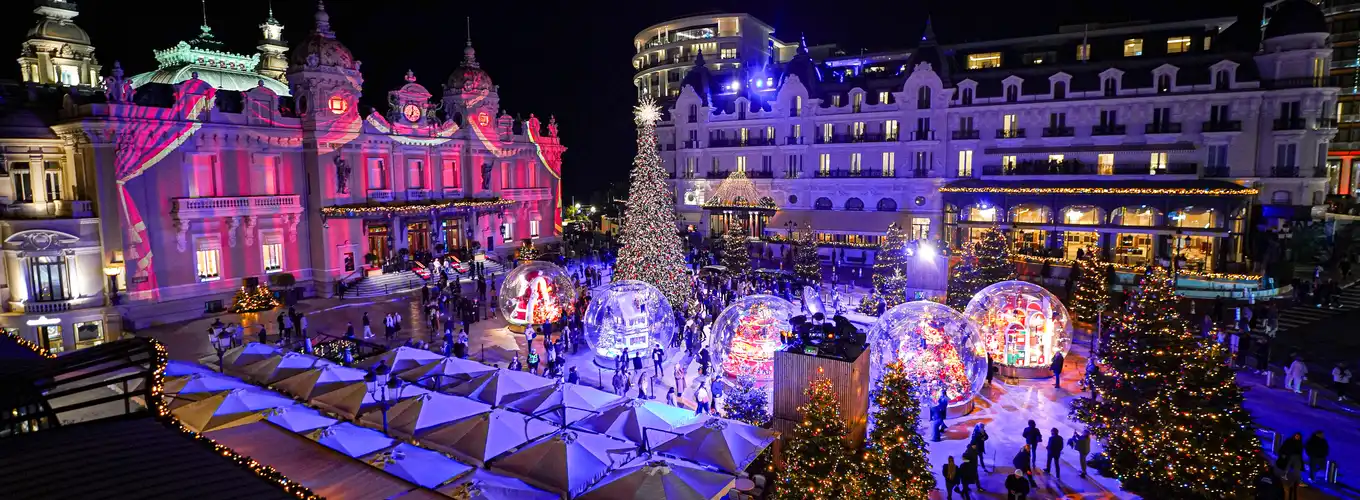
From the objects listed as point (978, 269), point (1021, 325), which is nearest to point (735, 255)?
point (978, 269)

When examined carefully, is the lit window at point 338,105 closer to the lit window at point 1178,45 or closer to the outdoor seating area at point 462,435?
the outdoor seating area at point 462,435

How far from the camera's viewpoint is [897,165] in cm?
4222

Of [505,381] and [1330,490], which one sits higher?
[505,381]

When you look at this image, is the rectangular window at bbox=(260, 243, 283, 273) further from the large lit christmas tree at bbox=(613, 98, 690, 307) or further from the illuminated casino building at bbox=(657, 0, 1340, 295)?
the illuminated casino building at bbox=(657, 0, 1340, 295)

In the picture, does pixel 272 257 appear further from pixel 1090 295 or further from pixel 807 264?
pixel 1090 295

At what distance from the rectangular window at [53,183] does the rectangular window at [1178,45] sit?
172ft

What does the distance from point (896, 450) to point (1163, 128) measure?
34.3 metres

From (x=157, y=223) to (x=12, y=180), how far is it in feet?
14.7

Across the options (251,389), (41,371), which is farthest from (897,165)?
(41,371)

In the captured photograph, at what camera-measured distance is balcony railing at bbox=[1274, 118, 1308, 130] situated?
32.6 meters

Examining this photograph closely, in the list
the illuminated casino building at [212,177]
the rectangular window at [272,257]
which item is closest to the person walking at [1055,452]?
the illuminated casino building at [212,177]

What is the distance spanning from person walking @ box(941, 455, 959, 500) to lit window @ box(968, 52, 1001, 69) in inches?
1460

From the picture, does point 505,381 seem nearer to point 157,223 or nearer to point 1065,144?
point 157,223

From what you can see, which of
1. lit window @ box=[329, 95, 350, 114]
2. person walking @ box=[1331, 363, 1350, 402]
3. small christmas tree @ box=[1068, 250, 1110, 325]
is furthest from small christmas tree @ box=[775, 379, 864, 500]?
lit window @ box=[329, 95, 350, 114]
